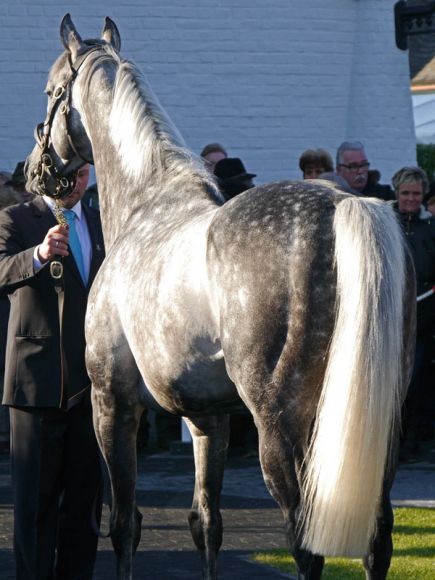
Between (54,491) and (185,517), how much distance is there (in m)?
2.57

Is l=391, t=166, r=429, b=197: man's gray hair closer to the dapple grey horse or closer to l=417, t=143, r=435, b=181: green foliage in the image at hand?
the dapple grey horse

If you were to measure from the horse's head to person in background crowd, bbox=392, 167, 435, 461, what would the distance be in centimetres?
389

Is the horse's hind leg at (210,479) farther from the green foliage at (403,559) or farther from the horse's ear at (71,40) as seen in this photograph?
the horse's ear at (71,40)

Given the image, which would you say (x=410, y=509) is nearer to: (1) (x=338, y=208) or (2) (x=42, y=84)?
(1) (x=338, y=208)

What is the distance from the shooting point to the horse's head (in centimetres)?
616

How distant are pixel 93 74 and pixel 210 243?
5.45 feet

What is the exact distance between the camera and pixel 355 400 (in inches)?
169

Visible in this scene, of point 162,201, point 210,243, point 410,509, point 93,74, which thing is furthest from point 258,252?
point 410,509

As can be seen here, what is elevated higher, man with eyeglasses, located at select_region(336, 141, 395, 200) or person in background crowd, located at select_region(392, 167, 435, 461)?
man with eyeglasses, located at select_region(336, 141, 395, 200)

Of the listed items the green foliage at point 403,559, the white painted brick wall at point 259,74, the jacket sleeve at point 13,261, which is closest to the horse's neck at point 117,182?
the jacket sleeve at point 13,261

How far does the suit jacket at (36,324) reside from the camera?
226 inches

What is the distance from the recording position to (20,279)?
567cm

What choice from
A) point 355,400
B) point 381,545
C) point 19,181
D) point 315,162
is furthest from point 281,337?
point 19,181

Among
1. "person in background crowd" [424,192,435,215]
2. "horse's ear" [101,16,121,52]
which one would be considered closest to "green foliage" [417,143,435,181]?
"person in background crowd" [424,192,435,215]
